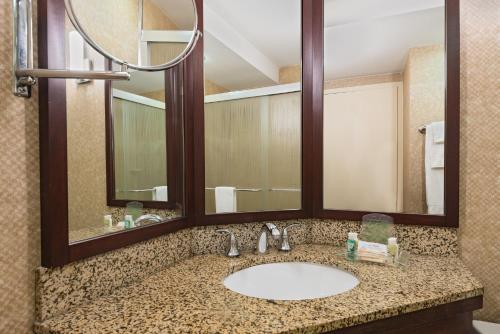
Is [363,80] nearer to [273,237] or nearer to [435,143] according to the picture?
[435,143]

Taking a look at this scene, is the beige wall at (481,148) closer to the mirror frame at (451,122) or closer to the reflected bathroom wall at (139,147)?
the mirror frame at (451,122)

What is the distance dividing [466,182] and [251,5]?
1.23 metres

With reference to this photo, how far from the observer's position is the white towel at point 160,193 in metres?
1.15

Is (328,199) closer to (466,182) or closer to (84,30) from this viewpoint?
(466,182)

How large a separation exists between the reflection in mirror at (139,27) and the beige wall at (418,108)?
0.95 m

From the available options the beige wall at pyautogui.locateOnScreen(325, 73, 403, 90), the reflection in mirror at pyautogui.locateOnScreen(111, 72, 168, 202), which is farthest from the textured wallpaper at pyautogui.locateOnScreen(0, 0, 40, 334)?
the beige wall at pyautogui.locateOnScreen(325, 73, 403, 90)

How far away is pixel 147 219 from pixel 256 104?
772 mm

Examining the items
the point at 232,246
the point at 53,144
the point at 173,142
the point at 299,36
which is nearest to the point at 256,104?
the point at 299,36

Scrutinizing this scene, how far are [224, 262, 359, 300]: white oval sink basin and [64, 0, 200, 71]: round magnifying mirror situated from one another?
809mm

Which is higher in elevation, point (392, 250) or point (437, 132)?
point (437, 132)

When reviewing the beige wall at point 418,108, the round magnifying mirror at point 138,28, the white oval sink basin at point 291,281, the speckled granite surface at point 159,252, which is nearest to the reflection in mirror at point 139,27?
the round magnifying mirror at point 138,28

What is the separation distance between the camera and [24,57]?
25.9 inches

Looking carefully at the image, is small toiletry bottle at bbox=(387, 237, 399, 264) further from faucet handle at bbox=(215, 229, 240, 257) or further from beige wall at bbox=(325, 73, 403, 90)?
beige wall at bbox=(325, 73, 403, 90)

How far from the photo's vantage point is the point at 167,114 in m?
1.20
